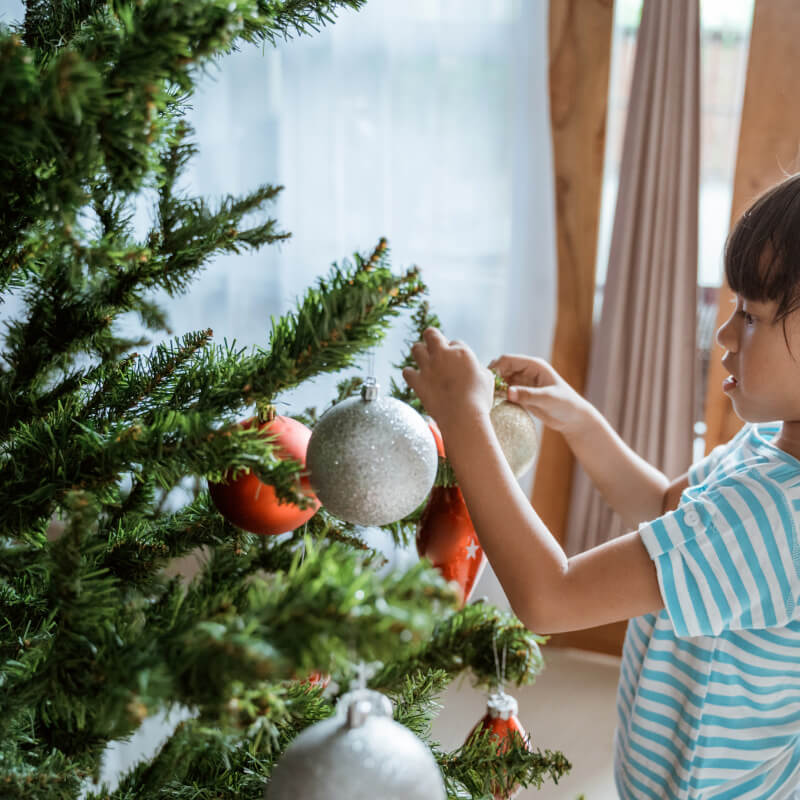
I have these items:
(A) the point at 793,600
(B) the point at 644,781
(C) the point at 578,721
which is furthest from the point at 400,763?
(C) the point at 578,721

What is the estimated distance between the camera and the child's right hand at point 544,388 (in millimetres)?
866

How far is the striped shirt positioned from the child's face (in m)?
0.05

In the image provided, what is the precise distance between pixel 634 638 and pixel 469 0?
1.32 meters

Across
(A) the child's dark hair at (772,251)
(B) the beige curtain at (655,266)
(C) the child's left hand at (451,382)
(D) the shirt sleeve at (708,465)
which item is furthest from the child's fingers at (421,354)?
(B) the beige curtain at (655,266)

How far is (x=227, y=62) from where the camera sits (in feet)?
5.41

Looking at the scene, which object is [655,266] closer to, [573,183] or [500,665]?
[573,183]

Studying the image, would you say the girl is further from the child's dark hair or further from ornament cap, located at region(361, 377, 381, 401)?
ornament cap, located at region(361, 377, 381, 401)

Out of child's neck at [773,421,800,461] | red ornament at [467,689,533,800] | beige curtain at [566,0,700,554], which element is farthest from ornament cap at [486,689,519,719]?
beige curtain at [566,0,700,554]

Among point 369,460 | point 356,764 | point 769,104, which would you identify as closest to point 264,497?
point 369,460

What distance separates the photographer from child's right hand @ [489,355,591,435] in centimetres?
87

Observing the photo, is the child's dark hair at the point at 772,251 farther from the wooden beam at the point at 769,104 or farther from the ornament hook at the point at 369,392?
the wooden beam at the point at 769,104

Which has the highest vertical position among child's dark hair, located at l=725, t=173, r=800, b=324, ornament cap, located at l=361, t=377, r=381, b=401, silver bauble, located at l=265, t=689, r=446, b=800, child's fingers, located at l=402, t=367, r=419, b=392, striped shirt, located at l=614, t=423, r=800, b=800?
child's dark hair, located at l=725, t=173, r=800, b=324

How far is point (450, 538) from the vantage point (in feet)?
2.14

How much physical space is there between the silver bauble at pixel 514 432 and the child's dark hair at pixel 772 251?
0.25 meters
